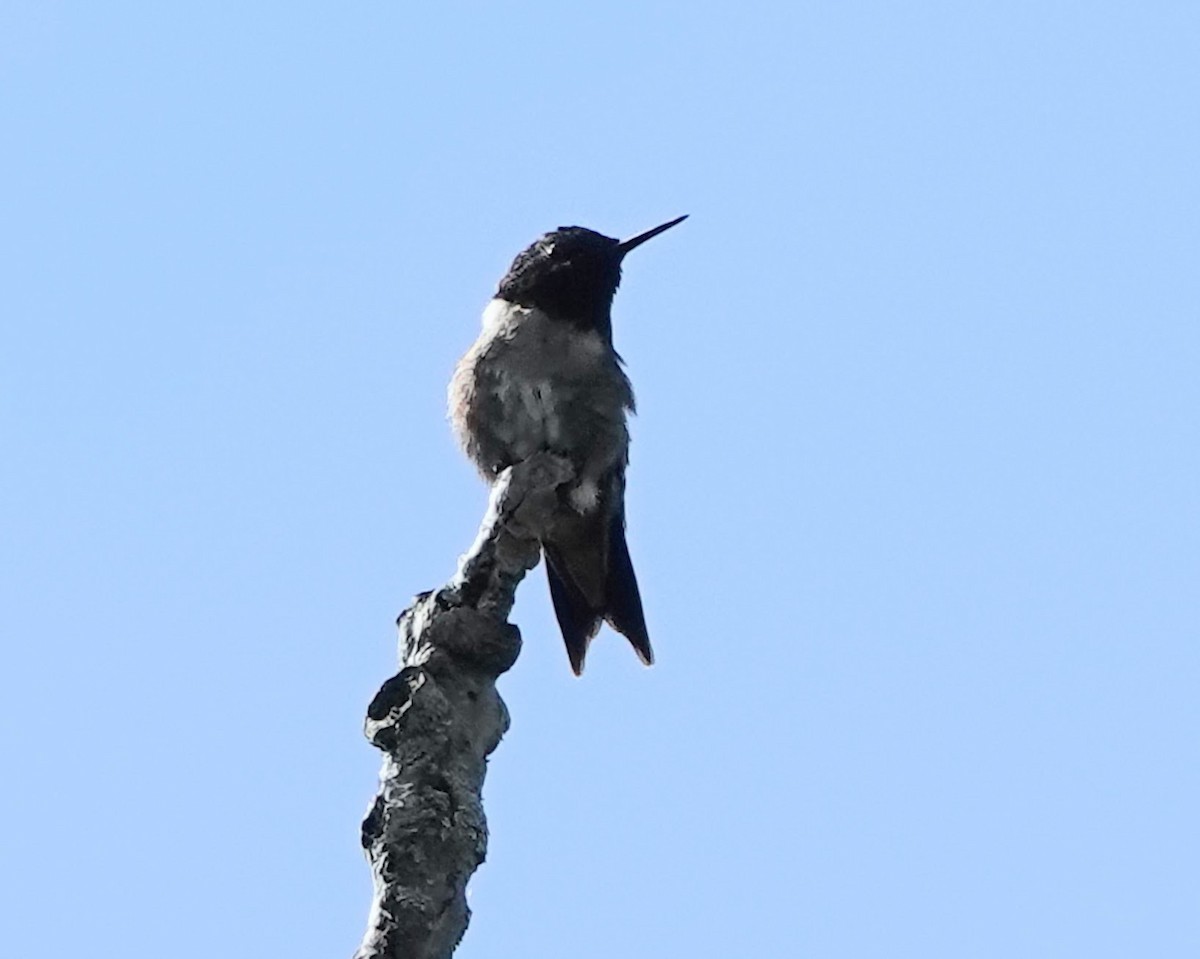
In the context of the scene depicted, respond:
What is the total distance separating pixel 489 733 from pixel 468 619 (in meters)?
0.30

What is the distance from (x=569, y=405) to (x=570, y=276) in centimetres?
102

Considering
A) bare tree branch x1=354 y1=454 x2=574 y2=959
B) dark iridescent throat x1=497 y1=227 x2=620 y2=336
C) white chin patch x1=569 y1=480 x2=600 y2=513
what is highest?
dark iridescent throat x1=497 y1=227 x2=620 y2=336

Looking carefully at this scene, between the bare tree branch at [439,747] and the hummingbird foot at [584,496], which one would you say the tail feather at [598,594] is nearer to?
the hummingbird foot at [584,496]

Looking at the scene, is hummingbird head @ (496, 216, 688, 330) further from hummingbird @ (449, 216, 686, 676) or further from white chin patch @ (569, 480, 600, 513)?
white chin patch @ (569, 480, 600, 513)

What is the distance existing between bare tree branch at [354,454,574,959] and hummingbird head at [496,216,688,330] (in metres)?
3.68

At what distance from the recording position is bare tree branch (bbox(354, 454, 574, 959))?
2.94 meters

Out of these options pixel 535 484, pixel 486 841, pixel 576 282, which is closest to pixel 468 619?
pixel 486 841

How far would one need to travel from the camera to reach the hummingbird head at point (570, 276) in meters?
7.55

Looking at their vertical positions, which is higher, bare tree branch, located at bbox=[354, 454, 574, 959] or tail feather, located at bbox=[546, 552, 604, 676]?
tail feather, located at bbox=[546, 552, 604, 676]

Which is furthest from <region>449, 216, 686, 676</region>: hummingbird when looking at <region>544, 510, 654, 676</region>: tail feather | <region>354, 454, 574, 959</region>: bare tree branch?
<region>354, 454, 574, 959</region>: bare tree branch

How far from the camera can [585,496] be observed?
21.2 ft

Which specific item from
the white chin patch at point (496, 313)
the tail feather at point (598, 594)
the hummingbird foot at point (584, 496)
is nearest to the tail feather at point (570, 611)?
the tail feather at point (598, 594)

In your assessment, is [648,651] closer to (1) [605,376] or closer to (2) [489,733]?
(1) [605,376]

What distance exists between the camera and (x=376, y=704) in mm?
3305
